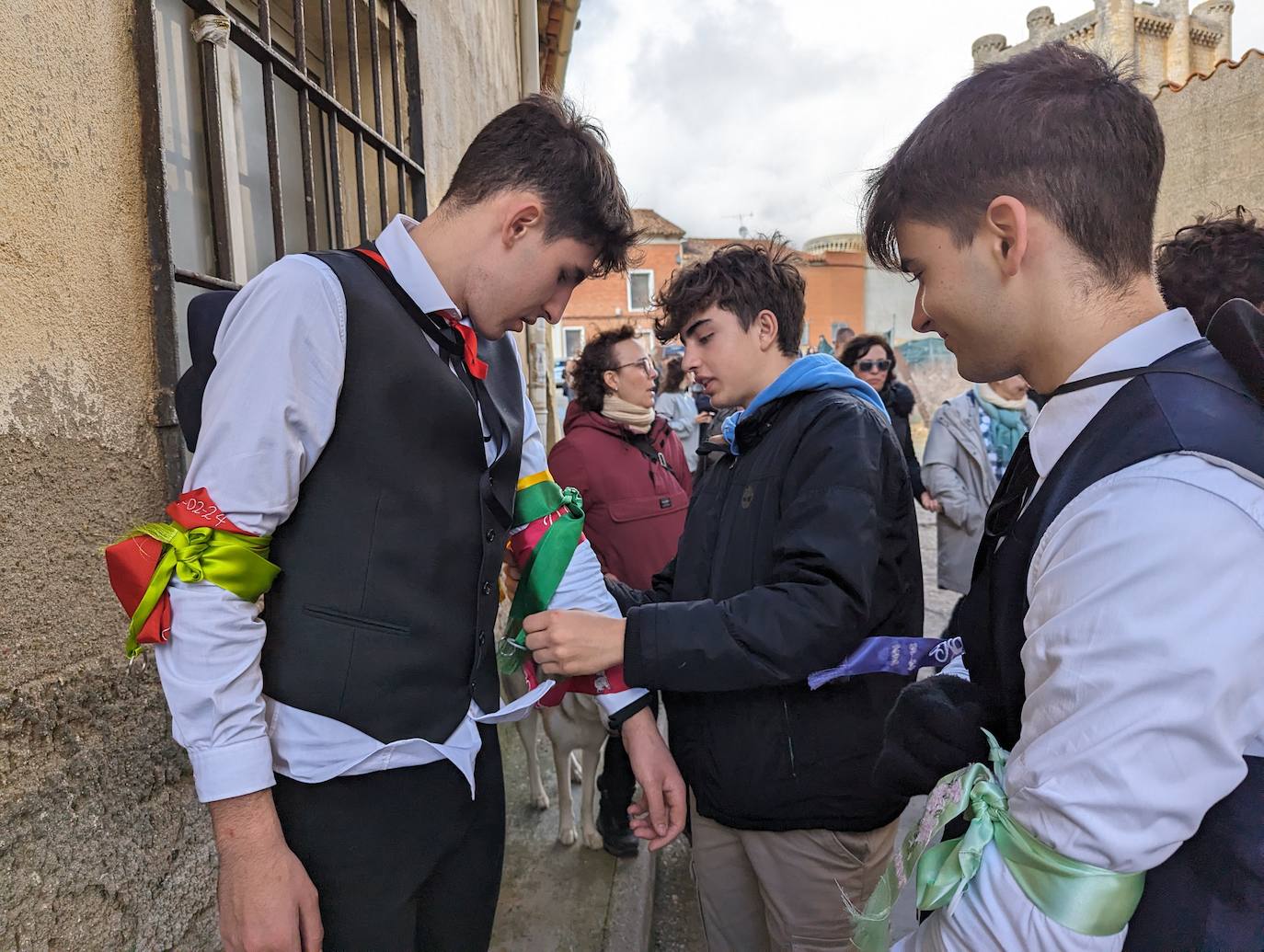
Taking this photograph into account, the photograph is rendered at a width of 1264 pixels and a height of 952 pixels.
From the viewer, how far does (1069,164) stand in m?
0.93

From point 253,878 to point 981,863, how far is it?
0.91m

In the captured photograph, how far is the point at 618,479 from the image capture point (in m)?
3.28

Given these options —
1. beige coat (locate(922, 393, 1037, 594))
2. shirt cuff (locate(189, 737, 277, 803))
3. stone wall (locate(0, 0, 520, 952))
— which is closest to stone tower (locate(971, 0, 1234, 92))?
beige coat (locate(922, 393, 1037, 594))

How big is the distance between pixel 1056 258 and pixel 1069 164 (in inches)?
4.5

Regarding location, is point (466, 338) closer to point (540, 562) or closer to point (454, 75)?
point (540, 562)

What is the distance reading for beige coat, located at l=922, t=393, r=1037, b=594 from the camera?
3854 mm

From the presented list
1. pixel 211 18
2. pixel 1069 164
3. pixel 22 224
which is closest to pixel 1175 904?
pixel 1069 164

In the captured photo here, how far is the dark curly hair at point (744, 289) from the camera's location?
1.91 meters

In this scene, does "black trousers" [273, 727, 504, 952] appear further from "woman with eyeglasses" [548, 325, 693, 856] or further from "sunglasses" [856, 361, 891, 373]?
"sunglasses" [856, 361, 891, 373]

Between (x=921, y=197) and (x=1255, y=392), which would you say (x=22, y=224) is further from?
(x=1255, y=392)

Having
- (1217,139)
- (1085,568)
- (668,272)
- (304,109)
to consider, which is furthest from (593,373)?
(668,272)

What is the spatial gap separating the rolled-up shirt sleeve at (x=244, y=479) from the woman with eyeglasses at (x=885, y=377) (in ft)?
12.8

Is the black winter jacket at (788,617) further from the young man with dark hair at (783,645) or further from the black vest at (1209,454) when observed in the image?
the black vest at (1209,454)

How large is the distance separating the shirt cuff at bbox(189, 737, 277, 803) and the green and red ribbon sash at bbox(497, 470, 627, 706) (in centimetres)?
60
